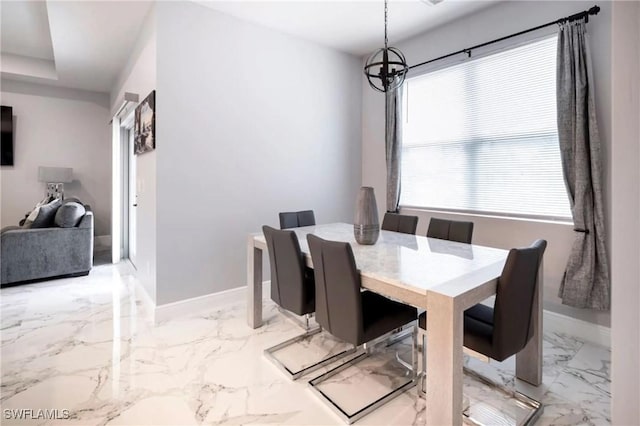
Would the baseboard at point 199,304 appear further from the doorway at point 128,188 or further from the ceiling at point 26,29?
the ceiling at point 26,29

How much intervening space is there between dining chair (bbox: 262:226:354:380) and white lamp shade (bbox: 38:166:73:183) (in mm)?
4928

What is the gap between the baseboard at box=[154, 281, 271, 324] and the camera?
2.77 meters

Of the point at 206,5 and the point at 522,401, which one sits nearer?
the point at 522,401

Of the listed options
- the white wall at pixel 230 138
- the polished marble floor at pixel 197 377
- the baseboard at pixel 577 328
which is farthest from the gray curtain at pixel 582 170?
the white wall at pixel 230 138

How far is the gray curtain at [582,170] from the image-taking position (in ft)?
7.56

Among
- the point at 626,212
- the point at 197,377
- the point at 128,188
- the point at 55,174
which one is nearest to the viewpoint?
the point at 626,212

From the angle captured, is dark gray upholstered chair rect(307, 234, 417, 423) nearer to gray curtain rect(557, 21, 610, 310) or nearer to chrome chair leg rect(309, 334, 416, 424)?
chrome chair leg rect(309, 334, 416, 424)

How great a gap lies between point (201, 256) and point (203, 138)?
1089mm

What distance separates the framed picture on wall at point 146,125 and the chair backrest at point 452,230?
2429 millimetres

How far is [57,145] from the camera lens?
5398mm

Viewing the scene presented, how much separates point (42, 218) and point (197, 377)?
132 inches

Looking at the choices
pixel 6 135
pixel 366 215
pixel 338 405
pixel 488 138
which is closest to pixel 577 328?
pixel 488 138

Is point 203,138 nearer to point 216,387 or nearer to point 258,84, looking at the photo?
point 258,84

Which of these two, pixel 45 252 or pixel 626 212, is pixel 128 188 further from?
pixel 626 212
